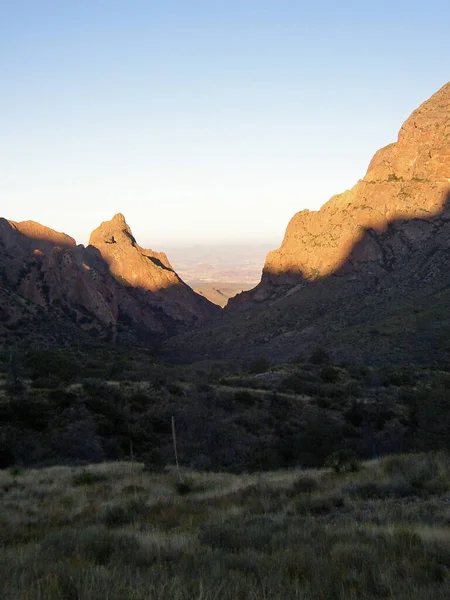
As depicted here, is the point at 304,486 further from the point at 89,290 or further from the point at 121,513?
the point at 89,290

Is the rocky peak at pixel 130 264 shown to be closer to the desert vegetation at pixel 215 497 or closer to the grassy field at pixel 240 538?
the desert vegetation at pixel 215 497

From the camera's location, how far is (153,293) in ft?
436

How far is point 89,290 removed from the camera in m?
96.0

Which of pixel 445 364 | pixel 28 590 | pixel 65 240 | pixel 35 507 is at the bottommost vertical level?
pixel 445 364

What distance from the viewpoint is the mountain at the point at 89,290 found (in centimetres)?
7056

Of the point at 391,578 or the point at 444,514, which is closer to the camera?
Answer: the point at 391,578

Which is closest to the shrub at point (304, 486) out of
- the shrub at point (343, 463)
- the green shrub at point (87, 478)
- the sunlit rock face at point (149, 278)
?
the shrub at point (343, 463)

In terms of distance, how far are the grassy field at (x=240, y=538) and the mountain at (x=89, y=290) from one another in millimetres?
51652

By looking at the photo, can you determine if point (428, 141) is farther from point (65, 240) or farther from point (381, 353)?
point (65, 240)

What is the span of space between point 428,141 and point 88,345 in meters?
76.4

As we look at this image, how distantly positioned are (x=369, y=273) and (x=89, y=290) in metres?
52.3

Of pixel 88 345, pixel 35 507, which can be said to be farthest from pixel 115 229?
pixel 35 507

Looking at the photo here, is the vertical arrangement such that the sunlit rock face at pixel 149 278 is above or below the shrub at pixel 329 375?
above

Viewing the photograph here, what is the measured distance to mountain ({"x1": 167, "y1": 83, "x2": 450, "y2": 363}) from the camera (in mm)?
62750
